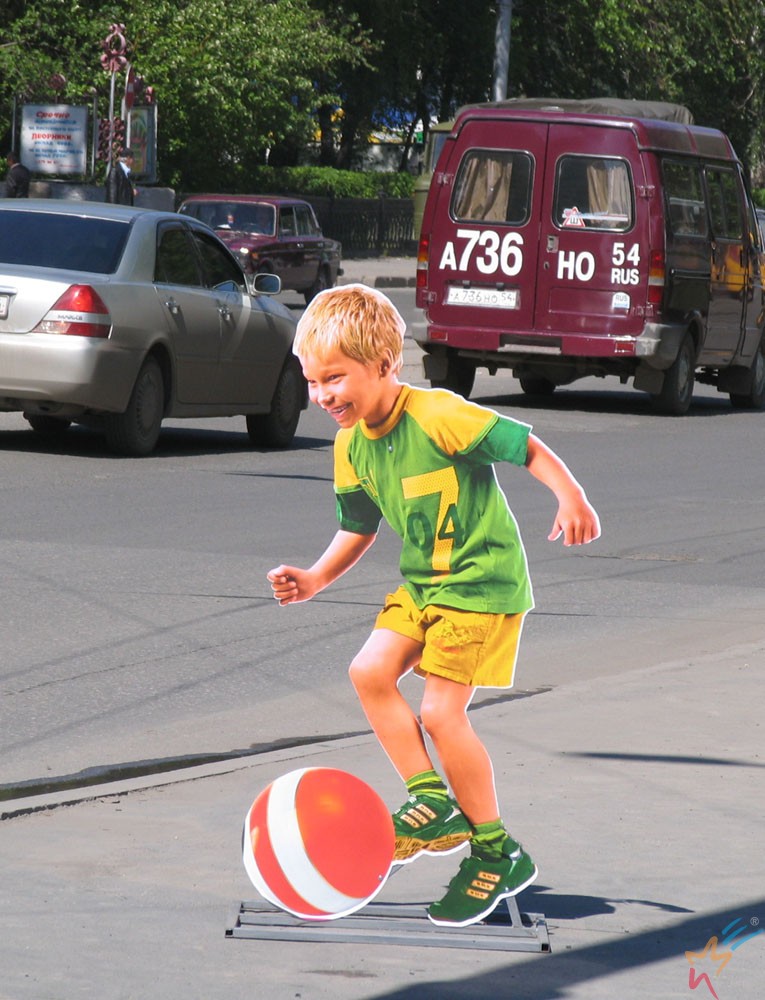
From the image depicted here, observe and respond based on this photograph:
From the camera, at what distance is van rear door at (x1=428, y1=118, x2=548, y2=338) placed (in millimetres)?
17750

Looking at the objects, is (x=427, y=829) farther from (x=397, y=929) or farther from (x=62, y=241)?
(x=62, y=241)

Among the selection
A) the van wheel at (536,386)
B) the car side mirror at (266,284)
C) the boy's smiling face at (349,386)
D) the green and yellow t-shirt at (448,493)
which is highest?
the boy's smiling face at (349,386)

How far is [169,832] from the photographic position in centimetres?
492

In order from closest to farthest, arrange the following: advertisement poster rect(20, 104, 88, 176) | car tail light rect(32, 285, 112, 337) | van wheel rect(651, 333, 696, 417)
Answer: car tail light rect(32, 285, 112, 337) < van wheel rect(651, 333, 696, 417) < advertisement poster rect(20, 104, 88, 176)

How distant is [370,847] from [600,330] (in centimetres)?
1448

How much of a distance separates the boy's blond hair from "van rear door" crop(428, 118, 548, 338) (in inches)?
564

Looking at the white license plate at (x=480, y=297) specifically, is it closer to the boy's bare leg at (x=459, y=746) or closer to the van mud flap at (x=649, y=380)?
the van mud flap at (x=649, y=380)

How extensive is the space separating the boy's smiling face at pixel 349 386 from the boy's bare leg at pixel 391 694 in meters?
0.42

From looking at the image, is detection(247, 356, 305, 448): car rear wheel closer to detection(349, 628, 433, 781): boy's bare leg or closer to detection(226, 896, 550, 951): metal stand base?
detection(226, 896, 550, 951): metal stand base

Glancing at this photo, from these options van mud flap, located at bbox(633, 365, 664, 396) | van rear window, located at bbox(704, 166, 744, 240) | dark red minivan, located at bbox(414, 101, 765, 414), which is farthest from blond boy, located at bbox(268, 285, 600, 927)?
van rear window, located at bbox(704, 166, 744, 240)

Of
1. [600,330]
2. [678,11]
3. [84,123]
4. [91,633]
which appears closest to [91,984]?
[91,633]

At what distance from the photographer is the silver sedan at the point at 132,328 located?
41.7ft

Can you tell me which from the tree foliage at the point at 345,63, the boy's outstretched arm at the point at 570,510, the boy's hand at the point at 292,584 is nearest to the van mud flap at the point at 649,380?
the boy's hand at the point at 292,584

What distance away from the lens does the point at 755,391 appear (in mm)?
20797
